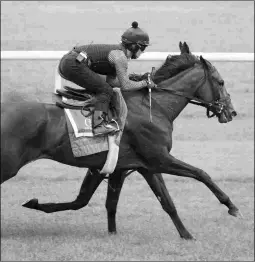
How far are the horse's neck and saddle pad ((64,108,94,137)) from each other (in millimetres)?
833

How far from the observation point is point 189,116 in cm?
1521

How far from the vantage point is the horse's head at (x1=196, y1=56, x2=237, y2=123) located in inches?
316

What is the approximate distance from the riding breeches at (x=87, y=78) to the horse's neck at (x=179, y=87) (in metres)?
0.65

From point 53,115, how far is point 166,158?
1.08m

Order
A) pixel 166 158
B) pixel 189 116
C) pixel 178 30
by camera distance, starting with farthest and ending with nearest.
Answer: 1. pixel 178 30
2. pixel 189 116
3. pixel 166 158

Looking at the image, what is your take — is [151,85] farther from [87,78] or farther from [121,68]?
[87,78]

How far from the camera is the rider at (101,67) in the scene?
24.4 feet

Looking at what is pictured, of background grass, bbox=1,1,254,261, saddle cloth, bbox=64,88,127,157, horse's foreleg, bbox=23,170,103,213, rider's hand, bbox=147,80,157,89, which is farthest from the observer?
horse's foreleg, bbox=23,170,103,213

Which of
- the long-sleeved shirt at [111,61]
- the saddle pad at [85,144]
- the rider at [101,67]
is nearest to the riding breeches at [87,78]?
the rider at [101,67]

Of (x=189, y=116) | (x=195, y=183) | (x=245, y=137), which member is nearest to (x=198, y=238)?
(x=195, y=183)

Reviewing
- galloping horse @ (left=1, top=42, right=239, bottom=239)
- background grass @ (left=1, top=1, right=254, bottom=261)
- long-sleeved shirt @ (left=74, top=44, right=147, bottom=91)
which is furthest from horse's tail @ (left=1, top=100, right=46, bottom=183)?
long-sleeved shirt @ (left=74, top=44, right=147, bottom=91)

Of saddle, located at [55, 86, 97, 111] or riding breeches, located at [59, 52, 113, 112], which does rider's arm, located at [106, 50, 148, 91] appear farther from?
saddle, located at [55, 86, 97, 111]

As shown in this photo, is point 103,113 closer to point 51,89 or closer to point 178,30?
point 51,89

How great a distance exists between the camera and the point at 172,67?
805 centimetres
